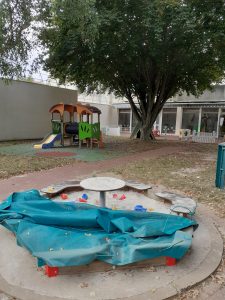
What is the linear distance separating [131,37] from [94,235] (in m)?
9.43

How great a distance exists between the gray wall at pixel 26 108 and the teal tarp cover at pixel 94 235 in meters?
13.1

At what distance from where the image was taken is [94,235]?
2.94 meters

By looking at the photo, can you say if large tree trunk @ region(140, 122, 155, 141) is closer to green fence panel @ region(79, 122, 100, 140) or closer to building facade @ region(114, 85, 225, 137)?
green fence panel @ region(79, 122, 100, 140)

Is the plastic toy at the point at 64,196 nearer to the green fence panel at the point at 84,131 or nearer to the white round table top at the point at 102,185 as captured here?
the white round table top at the point at 102,185

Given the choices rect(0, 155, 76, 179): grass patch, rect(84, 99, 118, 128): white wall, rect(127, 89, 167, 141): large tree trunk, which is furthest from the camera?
rect(84, 99, 118, 128): white wall

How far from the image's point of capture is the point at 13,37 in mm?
9312

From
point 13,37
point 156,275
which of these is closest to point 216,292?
point 156,275

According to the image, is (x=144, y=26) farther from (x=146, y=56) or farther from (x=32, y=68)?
(x=32, y=68)

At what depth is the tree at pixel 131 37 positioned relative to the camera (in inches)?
368

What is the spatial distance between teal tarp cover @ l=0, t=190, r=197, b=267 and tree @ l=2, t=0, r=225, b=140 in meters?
6.07

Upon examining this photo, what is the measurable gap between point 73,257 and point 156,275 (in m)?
0.86

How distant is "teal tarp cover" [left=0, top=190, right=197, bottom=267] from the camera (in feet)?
8.72

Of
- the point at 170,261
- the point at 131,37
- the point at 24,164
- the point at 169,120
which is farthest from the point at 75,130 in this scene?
the point at 169,120

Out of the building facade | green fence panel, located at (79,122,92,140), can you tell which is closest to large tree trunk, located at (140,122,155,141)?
green fence panel, located at (79,122,92,140)
